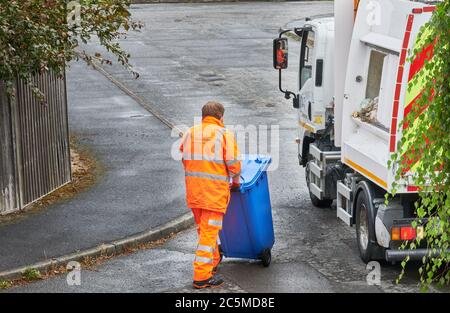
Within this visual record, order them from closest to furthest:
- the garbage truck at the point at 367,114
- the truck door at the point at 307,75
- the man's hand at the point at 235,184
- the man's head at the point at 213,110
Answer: the garbage truck at the point at 367,114 → the man's head at the point at 213,110 → the man's hand at the point at 235,184 → the truck door at the point at 307,75

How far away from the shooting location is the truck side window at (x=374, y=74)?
9750 millimetres

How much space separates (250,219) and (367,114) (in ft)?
5.33

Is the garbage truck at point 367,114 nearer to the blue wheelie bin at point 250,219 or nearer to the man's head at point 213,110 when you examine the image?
the blue wheelie bin at point 250,219

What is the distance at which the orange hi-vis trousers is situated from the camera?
30.0 feet

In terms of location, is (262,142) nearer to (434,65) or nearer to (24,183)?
(24,183)

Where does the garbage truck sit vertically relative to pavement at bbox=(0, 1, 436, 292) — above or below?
above

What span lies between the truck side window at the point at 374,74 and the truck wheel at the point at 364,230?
3.34ft

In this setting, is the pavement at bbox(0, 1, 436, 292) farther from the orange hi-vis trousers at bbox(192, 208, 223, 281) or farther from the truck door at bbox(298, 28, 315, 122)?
the truck door at bbox(298, 28, 315, 122)

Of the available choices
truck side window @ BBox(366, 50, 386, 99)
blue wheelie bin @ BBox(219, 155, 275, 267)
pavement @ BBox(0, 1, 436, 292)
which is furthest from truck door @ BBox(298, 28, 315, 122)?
blue wheelie bin @ BBox(219, 155, 275, 267)

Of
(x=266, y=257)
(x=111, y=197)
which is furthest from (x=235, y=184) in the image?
(x=111, y=197)

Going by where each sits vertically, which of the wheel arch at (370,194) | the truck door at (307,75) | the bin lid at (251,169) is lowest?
the wheel arch at (370,194)

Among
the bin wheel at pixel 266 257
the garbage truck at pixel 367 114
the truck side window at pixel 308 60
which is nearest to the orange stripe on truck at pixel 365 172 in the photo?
the garbage truck at pixel 367 114
